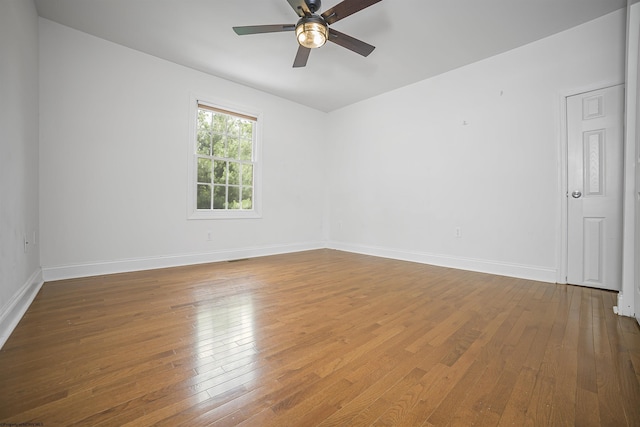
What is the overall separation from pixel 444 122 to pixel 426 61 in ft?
2.88

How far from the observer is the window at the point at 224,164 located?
4.02m

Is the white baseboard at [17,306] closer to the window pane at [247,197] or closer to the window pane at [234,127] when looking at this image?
the window pane at [247,197]

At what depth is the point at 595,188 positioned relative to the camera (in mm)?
2781

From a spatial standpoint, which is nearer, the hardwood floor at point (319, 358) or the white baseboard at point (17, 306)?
the hardwood floor at point (319, 358)

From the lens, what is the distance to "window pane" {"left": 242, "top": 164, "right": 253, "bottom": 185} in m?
4.55

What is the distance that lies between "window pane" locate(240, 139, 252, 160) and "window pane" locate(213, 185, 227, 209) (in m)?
0.65

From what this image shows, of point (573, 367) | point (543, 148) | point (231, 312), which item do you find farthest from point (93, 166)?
point (543, 148)

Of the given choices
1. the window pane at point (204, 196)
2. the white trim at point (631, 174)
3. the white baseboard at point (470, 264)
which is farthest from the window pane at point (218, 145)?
the white trim at point (631, 174)

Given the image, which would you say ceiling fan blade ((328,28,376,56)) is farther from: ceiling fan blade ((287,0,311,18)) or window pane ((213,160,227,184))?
window pane ((213,160,227,184))

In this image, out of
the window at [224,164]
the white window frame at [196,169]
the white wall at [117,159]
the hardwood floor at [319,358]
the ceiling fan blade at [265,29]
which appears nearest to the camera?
the hardwood floor at [319,358]

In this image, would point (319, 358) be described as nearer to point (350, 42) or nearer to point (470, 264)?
point (350, 42)

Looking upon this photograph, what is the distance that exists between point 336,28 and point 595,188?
10.7 feet

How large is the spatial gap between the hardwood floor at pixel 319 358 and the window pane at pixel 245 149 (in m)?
2.55

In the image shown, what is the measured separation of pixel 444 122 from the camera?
3920 mm
